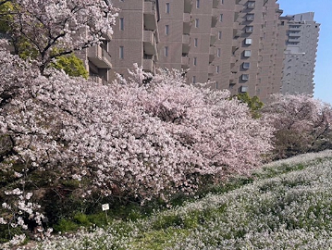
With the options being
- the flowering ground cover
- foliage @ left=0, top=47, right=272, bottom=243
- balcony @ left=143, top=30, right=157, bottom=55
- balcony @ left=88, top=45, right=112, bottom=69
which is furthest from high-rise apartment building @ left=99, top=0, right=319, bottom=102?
the flowering ground cover

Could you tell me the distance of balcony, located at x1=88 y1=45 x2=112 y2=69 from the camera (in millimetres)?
17297

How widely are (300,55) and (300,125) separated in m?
81.6

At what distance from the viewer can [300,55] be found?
9094 cm

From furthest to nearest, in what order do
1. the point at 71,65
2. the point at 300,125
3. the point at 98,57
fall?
the point at 300,125 < the point at 98,57 < the point at 71,65

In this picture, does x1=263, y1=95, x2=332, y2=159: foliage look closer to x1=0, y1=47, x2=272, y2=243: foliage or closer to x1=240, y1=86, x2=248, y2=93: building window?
x1=0, y1=47, x2=272, y2=243: foliage

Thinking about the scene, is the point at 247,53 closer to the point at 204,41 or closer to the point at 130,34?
the point at 204,41

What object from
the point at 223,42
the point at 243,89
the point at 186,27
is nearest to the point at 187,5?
the point at 186,27

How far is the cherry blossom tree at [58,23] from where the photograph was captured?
6758mm

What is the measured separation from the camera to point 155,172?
788 cm

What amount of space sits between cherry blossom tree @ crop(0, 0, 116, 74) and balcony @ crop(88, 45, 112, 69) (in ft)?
30.5

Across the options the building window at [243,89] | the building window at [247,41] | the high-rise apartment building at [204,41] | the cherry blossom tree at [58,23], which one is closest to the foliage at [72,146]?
the cherry blossom tree at [58,23]

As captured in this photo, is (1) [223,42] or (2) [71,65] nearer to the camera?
(2) [71,65]

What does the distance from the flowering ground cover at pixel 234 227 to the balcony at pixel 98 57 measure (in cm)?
1236

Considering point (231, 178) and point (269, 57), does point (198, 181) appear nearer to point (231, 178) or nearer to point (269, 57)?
point (231, 178)
